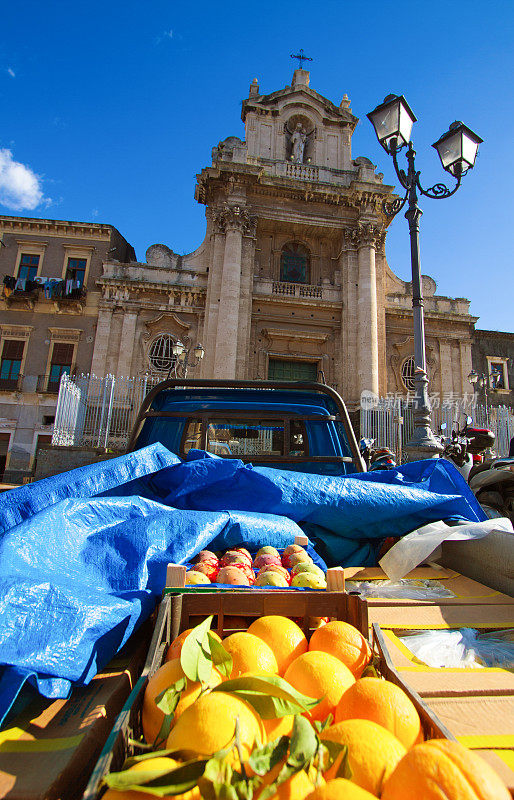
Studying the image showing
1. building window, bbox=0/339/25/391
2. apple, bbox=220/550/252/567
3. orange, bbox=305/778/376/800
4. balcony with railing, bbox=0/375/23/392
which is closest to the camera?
orange, bbox=305/778/376/800

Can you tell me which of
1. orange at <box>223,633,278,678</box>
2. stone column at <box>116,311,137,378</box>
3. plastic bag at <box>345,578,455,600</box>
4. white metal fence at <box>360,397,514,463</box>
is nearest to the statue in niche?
stone column at <box>116,311,137,378</box>

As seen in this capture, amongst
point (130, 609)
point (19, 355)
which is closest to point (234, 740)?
point (130, 609)

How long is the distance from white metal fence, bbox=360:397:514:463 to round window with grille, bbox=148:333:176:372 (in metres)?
8.08

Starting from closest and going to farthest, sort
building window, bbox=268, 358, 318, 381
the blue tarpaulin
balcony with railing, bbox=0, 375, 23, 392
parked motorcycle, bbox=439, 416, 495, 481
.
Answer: the blue tarpaulin
parked motorcycle, bbox=439, 416, 495, 481
balcony with railing, bbox=0, 375, 23, 392
building window, bbox=268, 358, 318, 381

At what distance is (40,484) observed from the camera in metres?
2.45

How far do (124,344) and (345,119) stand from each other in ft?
48.6

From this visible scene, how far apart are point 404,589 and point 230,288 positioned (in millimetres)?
15381

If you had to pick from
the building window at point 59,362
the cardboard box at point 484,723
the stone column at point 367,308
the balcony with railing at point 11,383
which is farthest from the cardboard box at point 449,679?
the balcony with railing at point 11,383

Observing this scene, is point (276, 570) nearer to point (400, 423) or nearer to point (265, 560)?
point (265, 560)

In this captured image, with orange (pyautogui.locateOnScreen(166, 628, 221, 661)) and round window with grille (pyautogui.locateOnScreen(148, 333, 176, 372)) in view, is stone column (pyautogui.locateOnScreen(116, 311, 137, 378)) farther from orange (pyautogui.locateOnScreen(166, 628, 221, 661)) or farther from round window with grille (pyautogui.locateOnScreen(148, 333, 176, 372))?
orange (pyautogui.locateOnScreen(166, 628, 221, 661))

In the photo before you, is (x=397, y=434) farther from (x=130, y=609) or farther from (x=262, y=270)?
(x=130, y=609)

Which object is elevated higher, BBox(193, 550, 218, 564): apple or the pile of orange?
BBox(193, 550, 218, 564): apple

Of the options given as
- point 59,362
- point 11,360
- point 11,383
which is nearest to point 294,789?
point 59,362

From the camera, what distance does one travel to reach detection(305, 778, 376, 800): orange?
67 cm
